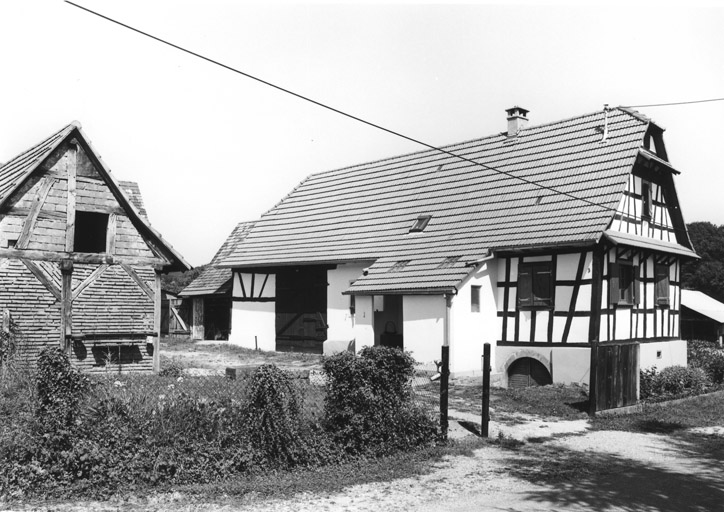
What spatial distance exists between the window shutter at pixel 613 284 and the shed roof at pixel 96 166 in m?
12.3

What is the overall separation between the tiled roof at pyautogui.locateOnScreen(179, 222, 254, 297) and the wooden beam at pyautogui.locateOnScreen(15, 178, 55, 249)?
14516 millimetres

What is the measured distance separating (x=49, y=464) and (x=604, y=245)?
15942mm

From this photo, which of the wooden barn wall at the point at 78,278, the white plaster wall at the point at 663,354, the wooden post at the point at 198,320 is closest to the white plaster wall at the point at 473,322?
the white plaster wall at the point at 663,354

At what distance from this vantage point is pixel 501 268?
21750 millimetres

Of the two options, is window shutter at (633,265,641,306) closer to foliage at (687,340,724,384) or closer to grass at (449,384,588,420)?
foliage at (687,340,724,384)

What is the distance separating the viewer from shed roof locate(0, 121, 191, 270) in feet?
54.4

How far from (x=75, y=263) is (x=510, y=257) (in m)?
12.8

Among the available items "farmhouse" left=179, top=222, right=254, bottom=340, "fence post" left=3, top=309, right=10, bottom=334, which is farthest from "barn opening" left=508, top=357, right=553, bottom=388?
"farmhouse" left=179, top=222, right=254, bottom=340

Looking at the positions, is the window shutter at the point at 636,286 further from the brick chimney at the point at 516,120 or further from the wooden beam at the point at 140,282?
the wooden beam at the point at 140,282

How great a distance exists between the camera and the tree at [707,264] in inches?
2226

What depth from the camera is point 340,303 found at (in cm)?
2586

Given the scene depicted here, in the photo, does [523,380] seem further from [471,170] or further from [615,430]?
[471,170]

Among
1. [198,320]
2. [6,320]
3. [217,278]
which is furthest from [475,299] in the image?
[198,320]

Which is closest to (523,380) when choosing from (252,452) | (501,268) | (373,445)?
(501,268)
